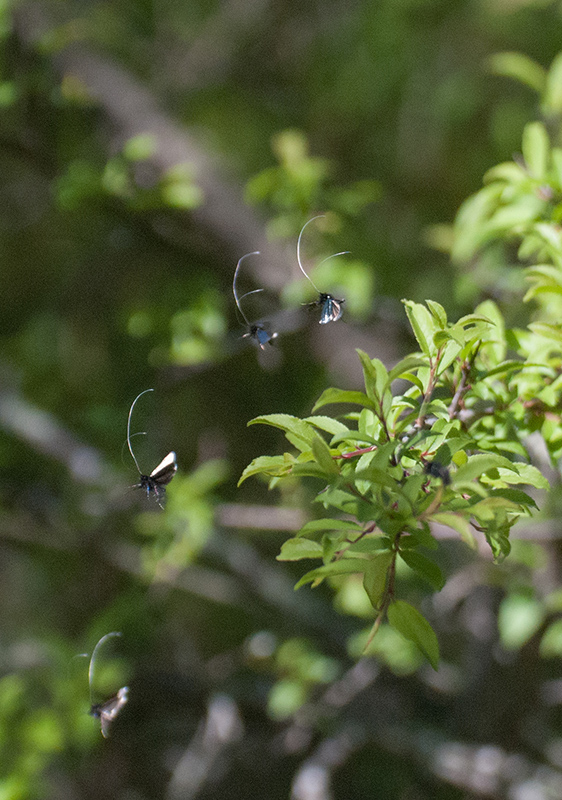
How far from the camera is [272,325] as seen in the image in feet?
2.66

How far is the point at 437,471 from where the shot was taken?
34cm

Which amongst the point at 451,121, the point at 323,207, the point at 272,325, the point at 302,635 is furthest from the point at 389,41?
the point at 302,635

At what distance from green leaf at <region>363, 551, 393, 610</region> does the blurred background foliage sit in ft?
1.14

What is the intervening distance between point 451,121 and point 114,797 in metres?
2.15

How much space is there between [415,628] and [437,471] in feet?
0.30

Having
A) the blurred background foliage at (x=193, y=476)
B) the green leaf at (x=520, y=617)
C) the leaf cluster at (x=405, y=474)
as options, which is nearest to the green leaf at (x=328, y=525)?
the leaf cluster at (x=405, y=474)

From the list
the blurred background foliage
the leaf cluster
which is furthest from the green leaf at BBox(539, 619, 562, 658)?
the leaf cluster

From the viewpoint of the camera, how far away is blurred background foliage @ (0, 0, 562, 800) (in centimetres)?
93

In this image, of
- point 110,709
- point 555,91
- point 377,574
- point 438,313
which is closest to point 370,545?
point 377,574

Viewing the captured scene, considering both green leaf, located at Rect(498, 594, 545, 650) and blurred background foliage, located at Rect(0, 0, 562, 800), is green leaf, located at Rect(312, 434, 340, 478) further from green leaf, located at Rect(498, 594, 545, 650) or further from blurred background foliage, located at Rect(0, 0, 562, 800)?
green leaf, located at Rect(498, 594, 545, 650)

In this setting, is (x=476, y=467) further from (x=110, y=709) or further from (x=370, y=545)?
(x=110, y=709)

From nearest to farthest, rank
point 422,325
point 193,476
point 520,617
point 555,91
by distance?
point 422,325, point 555,91, point 520,617, point 193,476

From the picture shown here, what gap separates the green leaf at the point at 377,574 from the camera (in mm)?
345

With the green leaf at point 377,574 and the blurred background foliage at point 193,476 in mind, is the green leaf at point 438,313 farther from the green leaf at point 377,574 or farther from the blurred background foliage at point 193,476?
the blurred background foliage at point 193,476
